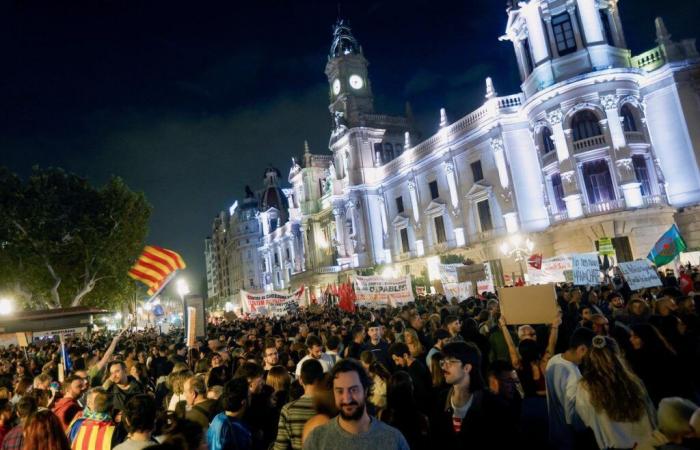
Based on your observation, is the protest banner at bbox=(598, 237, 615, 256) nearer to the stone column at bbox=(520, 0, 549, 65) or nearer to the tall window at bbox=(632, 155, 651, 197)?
the tall window at bbox=(632, 155, 651, 197)

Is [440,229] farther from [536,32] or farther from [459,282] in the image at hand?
[459,282]

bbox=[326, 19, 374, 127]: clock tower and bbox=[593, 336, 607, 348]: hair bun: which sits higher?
bbox=[326, 19, 374, 127]: clock tower

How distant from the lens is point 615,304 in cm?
925

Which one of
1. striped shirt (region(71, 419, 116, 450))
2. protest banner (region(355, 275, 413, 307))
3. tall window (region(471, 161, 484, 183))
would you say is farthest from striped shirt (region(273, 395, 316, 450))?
tall window (region(471, 161, 484, 183))

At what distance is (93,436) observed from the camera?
4.15 meters

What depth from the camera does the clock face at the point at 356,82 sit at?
4929cm

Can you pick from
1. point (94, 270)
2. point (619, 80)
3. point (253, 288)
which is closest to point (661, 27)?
point (619, 80)

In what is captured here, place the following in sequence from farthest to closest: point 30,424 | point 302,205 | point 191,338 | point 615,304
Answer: point 302,205, point 191,338, point 615,304, point 30,424

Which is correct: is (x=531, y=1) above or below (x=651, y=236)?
above

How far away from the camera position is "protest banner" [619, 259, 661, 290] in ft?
36.8

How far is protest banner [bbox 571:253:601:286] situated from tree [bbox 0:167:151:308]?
28.1 meters

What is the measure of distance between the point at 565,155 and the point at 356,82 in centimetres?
2920

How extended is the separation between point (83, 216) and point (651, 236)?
32965 mm

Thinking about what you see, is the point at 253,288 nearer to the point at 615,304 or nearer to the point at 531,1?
the point at 531,1
